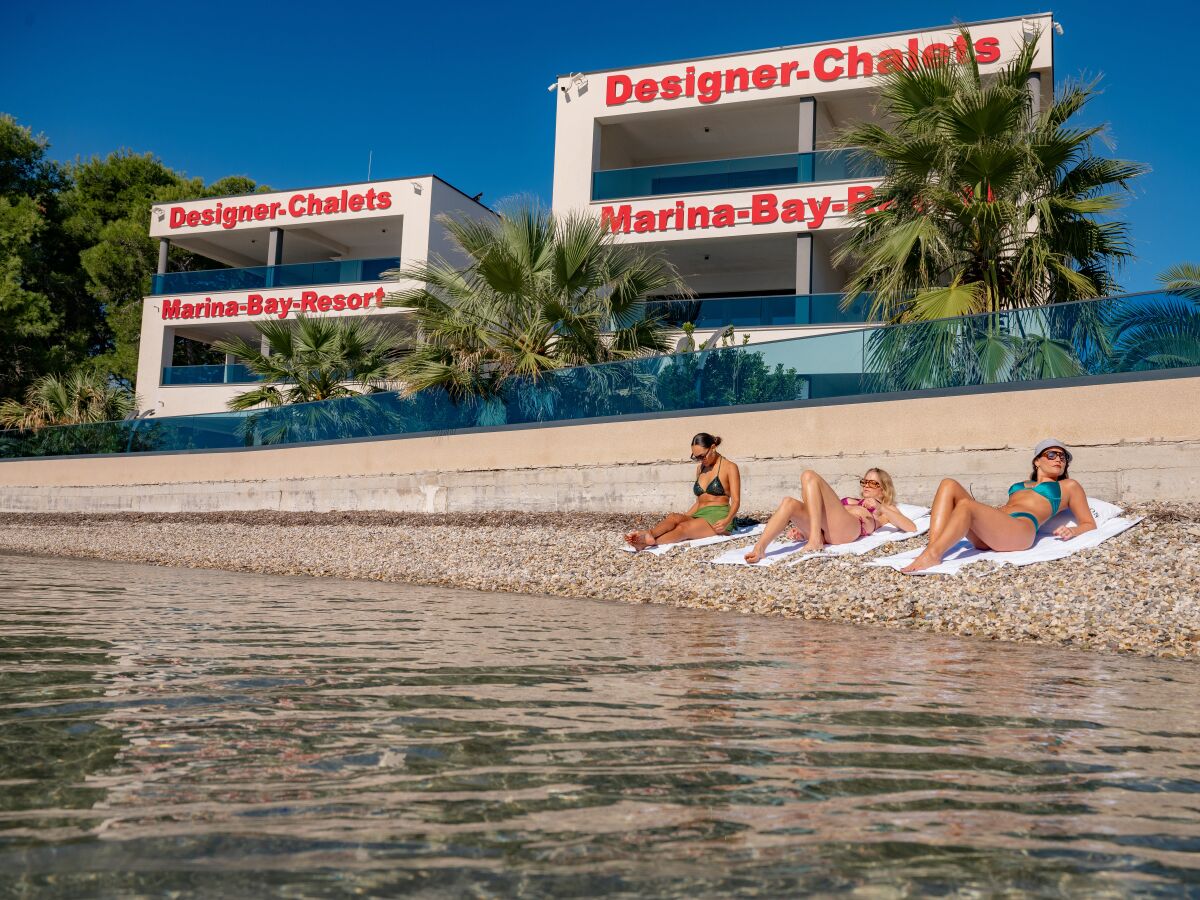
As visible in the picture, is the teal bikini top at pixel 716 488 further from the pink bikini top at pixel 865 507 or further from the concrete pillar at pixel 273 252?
the concrete pillar at pixel 273 252

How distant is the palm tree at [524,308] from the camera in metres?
14.6

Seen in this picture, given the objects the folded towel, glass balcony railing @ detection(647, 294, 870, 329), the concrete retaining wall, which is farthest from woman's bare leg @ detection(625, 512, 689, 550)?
glass balcony railing @ detection(647, 294, 870, 329)

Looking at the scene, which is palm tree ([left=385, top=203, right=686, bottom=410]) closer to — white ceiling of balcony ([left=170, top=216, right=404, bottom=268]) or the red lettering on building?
the red lettering on building

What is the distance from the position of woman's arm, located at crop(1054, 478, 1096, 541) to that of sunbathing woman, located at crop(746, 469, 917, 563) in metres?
1.37

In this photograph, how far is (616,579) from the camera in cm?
892

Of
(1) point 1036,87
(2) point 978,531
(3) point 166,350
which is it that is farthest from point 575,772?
(3) point 166,350

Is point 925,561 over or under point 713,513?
under

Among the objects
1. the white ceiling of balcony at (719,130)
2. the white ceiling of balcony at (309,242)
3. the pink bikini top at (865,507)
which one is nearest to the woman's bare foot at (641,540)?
the pink bikini top at (865,507)

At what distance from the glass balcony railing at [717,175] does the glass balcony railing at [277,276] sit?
6782 mm

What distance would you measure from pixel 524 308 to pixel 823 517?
7.33m

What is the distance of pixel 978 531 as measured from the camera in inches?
300

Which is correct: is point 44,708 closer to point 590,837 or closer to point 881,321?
point 590,837

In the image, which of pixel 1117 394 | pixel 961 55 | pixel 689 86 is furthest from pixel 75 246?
pixel 1117 394

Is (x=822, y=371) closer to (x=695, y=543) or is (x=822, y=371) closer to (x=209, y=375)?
(x=695, y=543)
